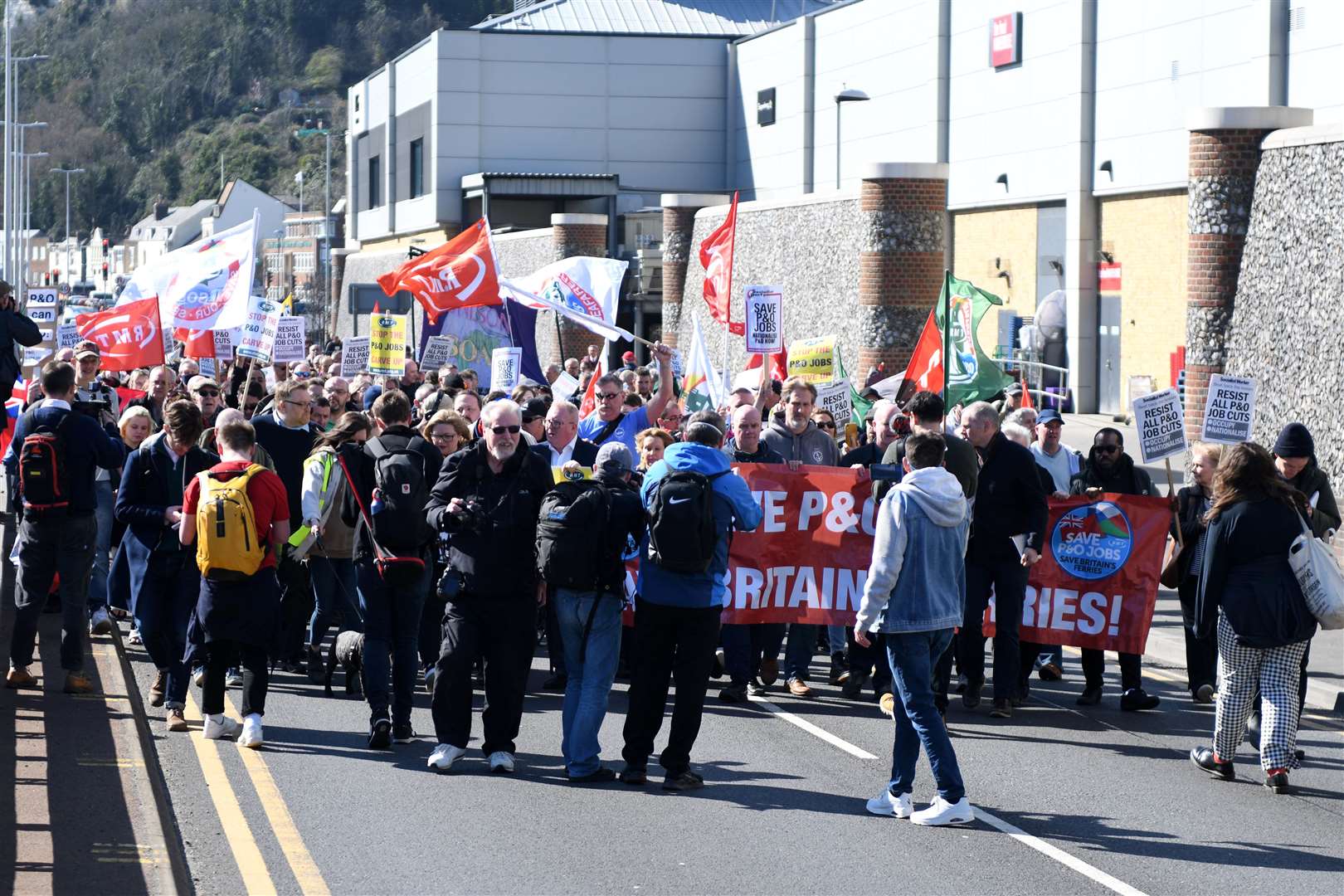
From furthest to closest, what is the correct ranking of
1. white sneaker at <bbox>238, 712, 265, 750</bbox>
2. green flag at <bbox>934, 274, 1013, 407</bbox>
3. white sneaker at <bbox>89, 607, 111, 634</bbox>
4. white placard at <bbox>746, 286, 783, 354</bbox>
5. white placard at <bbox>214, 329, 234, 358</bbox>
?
white placard at <bbox>214, 329, 234, 358</bbox>, green flag at <bbox>934, 274, 1013, 407</bbox>, white placard at <bbox>746, 286, 783, 354</bbox>, white sneaker at <bbox>89, 607, 111, 634</bbox>, white sneaker at <bbox>238, 712, 265, 750</bbox>

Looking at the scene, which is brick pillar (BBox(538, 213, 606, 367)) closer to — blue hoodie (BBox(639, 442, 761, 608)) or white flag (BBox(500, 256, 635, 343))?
white flag (BBox(500, 256, 635, 343))

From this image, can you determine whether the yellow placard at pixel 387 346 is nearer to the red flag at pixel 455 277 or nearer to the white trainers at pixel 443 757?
the red flag at pixel 455 277

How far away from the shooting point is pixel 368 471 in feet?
33.1

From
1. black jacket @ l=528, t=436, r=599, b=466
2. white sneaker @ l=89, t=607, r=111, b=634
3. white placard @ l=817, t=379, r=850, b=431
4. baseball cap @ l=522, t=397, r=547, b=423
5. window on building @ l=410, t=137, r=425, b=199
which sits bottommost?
white sneaker @ l=89, t=607, r=111, b=634

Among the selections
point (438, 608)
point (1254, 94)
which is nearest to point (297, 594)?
point (438, 608)

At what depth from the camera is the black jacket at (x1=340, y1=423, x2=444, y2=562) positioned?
9523 millimetres

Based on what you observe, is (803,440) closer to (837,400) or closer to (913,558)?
(837,400)

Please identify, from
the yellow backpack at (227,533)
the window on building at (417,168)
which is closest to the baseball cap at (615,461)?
the yellow backpack at (227,533)

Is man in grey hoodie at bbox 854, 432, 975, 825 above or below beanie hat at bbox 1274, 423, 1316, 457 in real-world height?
below

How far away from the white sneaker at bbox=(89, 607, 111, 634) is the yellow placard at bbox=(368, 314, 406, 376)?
32.4ft

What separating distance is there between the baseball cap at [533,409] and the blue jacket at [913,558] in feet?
13.7

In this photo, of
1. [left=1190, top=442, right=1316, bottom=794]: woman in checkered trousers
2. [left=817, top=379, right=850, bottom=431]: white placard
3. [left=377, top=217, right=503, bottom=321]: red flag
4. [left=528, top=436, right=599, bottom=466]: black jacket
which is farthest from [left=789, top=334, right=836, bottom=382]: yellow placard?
[left=1190, top=442, right=1316, bottom=794]: woman in checkered trousers

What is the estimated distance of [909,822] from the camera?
8.22 m

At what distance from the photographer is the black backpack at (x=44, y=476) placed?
10.5m
